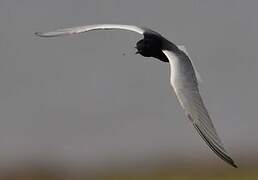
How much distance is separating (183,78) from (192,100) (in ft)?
0.89

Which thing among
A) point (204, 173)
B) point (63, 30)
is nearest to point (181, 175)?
point (204, 173)

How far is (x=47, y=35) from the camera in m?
11.4

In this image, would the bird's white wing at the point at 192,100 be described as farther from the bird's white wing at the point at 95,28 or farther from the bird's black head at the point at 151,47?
the bird's white wing at the point at 95,28

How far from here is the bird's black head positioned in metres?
11.1

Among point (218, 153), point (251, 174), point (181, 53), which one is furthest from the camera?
point (251, 174)

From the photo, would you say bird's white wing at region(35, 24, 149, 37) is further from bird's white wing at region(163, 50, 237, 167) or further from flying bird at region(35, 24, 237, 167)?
bird's white wing at region(163, 50, 237, 167)

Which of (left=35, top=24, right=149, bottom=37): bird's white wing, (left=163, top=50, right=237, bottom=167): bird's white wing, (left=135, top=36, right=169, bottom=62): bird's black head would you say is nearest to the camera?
(left=163, top=50, right=237, bottom=167): bird's white wing

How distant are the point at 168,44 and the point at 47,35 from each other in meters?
0.85

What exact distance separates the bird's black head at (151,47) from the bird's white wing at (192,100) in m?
0.24

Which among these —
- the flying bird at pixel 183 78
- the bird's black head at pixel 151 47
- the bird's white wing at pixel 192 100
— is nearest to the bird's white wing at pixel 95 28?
the flying bird at pixel 183 78

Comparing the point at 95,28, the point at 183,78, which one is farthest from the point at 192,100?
the point at 95,28

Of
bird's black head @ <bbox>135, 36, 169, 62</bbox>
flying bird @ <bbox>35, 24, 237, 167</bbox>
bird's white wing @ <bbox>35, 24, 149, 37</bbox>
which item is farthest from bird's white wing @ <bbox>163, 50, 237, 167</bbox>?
bird's white wing @ <bbox>35, 24, 149, 37</bbox>

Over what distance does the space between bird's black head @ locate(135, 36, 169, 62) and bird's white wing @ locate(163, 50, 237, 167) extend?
24cm

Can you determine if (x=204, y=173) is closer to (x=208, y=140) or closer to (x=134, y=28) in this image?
(x=134, y=28)
